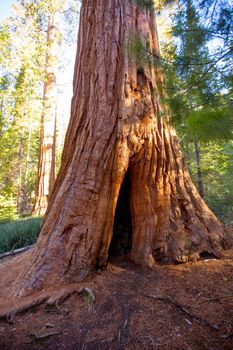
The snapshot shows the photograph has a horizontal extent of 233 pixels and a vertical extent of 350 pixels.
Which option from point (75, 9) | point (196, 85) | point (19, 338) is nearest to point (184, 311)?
point (19, 338)

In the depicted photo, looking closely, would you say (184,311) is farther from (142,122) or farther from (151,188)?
(142,122)

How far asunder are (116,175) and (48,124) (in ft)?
25.6

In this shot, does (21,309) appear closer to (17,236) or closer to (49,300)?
(49,300)

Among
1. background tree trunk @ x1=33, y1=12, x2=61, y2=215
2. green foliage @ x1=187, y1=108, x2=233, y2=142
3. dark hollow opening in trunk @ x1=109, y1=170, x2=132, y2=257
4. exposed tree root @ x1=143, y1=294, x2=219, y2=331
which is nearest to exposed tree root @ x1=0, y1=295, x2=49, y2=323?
exposed tree root @ x1=143, y1=294, x2=219, y2=331

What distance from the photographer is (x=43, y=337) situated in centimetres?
186

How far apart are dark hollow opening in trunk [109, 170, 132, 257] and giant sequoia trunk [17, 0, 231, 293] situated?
0.6 inches

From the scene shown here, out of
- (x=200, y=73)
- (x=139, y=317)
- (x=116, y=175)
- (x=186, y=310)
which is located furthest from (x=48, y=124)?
(x=186, y=310)

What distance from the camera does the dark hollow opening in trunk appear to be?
333cm

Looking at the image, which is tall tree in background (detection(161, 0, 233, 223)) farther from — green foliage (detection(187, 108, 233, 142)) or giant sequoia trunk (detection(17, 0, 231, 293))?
giant sequoia trunk (detection(17, 0, 231, 293))

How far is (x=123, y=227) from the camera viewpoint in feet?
11.3

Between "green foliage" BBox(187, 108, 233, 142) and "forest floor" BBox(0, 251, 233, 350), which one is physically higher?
"green foliage" BBox(187, 108, 233, 142)

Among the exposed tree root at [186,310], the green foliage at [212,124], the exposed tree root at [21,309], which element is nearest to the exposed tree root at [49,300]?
the exposed tree root at [21,309]

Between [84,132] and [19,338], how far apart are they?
87.6 inches

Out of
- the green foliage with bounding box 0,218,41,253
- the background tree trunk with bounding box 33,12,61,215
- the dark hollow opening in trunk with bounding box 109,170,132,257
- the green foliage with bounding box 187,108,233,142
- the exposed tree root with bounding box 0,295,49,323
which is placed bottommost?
the exposed tree root with bounding box 0,295,49,323
